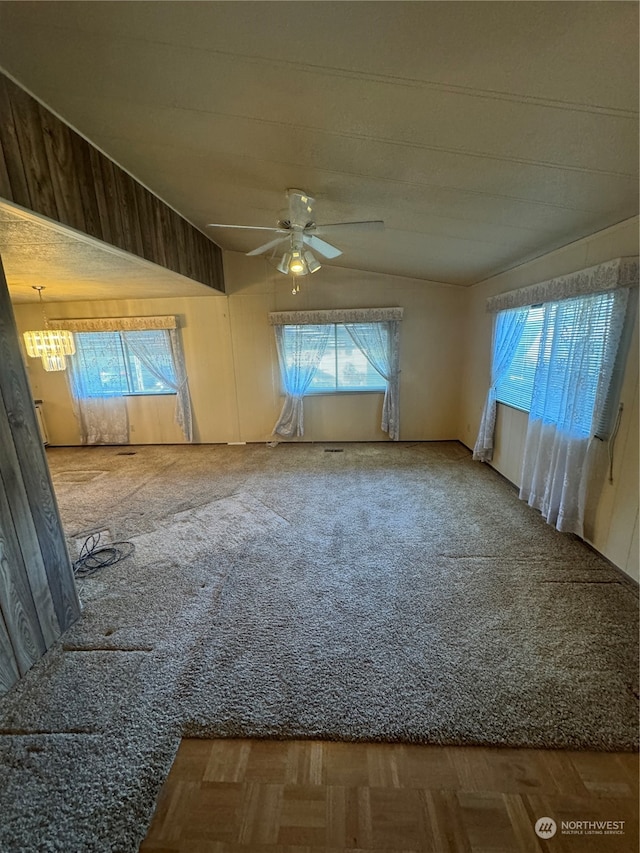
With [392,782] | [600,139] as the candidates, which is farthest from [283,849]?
[600,139]

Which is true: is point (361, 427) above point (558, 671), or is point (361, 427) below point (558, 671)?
above

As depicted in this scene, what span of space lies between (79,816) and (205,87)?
264 cm

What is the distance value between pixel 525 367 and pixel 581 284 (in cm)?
98

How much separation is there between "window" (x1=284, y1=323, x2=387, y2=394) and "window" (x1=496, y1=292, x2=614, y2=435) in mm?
2050

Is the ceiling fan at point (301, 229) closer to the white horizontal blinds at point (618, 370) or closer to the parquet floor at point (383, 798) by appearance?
the white horizontal blinds at point (618, 370)

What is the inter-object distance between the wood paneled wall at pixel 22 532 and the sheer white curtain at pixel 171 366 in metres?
3.32

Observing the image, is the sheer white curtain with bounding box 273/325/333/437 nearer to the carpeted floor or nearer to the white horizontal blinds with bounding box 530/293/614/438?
the carpeted floor

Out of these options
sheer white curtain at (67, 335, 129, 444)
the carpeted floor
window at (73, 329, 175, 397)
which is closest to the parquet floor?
the carpeted floor

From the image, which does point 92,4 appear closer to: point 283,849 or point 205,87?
point 205,87

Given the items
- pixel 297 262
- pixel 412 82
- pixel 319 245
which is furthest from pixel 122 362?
pixel 412 82

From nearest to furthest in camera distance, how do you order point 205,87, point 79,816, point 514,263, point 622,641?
point 79,816, point 205,87, point 622,641, point 514,263

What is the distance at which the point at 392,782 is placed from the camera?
45.9 inches

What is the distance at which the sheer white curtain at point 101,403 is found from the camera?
4.89m

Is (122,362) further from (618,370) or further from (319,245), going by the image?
(618,370)
